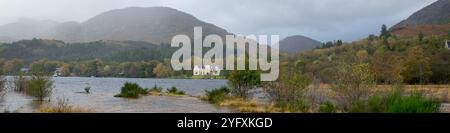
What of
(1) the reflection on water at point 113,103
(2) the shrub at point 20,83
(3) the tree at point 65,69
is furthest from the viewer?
(3) the tree at point 65,69

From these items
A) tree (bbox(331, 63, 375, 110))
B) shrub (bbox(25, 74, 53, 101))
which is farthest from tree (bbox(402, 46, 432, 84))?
tree (bbox(331, 63, 375, 110))

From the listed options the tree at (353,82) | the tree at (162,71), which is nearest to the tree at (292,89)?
the tree at (353,82)

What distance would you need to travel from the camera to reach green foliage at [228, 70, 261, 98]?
1437 inches

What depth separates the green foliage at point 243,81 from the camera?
36.5 meters

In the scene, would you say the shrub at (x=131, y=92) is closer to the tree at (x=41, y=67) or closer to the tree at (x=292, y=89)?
the tree at (x=41, y=67)

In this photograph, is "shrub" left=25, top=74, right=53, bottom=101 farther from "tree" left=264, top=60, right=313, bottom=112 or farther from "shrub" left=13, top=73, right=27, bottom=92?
"tree" left=264, top=60, right=313, bottom=112

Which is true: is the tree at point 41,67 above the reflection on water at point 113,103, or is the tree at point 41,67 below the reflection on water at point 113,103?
above

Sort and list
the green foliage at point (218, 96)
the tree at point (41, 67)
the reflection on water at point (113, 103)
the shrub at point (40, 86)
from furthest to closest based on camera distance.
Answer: the tree at point (41, 67), the shrub at point (40, 86), the green foliage at point (218, 96), the reflection on water at point (113, 103)
